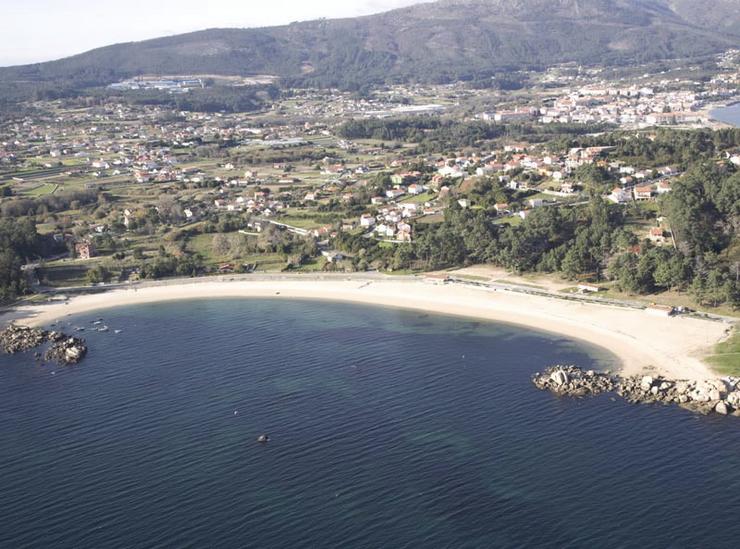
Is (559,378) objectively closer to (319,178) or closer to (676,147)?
(676,147)

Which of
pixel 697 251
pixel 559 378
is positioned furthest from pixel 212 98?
pixel 559 378

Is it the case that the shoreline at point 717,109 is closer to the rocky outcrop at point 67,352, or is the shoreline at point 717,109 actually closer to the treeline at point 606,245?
the treeline at point 606,245

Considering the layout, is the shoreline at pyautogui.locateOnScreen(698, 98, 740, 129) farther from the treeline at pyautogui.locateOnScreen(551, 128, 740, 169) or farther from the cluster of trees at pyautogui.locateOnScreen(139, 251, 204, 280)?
the cluster of trees at pyautogui.locateOnScreen(139, 251, 204, 280)

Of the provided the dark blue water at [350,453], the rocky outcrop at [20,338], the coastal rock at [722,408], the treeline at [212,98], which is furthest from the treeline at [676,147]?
the treeline at [212,98]

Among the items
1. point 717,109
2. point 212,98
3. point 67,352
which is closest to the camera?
point 67,352

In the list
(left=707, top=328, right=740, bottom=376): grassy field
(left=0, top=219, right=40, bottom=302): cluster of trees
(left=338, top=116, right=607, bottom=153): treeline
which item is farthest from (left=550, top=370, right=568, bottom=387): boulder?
(left=338, top=116, right=607, bottom=153): treeline

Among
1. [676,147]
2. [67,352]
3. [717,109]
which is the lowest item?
[717,109]

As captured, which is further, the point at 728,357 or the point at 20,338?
the point at 20,338

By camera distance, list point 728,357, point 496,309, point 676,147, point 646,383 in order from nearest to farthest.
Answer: point 646,383 < point 728,357 < point 496,309 < point 676,147
